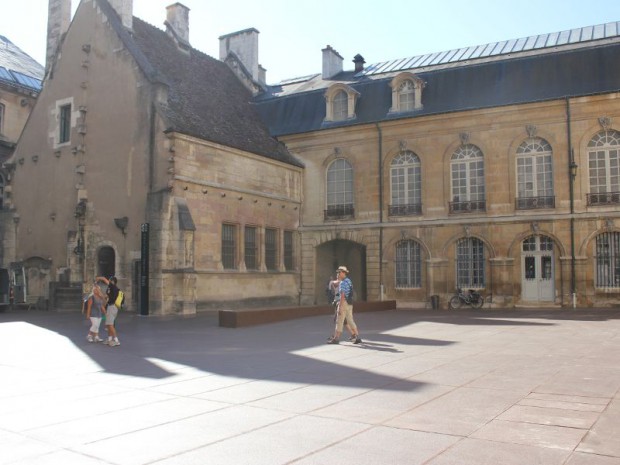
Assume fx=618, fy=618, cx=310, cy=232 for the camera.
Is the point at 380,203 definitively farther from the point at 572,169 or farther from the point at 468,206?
the point at 572,169

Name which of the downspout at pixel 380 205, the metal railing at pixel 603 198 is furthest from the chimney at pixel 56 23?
the metal railing at pixel 603 198

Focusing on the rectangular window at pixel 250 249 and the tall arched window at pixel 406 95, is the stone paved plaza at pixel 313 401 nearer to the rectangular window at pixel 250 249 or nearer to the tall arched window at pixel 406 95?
the rectangular window at pixel 250 249

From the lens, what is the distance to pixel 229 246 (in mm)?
24844

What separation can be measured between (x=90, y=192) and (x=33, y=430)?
64.7 feet

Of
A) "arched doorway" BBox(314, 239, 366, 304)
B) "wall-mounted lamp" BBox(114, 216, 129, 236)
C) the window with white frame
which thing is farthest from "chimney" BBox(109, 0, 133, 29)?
the window with white frame

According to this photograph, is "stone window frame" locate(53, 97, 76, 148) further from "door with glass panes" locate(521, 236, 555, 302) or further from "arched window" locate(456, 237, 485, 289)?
"door with glass panes" locate(521, 236, 555, 302)

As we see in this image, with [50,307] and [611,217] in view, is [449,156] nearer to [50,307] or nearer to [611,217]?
[611,217]

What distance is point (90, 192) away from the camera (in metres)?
24.4

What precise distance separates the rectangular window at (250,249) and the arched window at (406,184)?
20.6ft

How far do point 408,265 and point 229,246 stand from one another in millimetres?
7949

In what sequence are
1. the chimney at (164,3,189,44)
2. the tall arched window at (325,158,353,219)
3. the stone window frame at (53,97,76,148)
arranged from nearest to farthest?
the stone window frame at (53,97,76,148) < the tall arched window at (325,158,353,219) < the chimney at (164,3,189,44)

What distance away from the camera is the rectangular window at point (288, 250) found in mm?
28625

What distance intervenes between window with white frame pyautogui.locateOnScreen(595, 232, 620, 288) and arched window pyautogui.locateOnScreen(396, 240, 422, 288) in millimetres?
7034

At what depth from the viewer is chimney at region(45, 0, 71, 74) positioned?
2706cm
